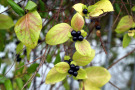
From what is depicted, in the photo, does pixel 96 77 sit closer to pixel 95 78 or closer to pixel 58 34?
pixel 95 78

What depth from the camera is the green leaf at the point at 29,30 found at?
0.33 metres

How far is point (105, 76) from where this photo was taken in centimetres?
43

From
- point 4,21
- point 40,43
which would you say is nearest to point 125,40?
point 40,43

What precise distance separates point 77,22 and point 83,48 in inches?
2.4

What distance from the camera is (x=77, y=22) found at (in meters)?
0.34

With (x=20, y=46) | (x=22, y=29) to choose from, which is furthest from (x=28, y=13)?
(x=20, y=46)

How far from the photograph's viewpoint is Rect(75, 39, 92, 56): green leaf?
1.08 ft

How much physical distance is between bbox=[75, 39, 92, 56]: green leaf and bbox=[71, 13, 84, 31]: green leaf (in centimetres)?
3

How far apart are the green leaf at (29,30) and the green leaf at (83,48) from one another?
0.09 m

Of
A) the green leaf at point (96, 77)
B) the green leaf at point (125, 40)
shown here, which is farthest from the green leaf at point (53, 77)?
the green leaf at point (125, 40)

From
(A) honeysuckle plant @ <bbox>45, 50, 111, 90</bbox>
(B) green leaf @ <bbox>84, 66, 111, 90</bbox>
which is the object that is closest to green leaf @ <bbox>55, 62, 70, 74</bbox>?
(A) honeysuckle plant @ <bbox>45, 50, 111, 90</bbox>

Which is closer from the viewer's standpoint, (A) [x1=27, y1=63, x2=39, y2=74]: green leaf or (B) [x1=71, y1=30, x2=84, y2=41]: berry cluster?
(B) [x1=71, y1=30, x2=84, y2=41]: berry cluster

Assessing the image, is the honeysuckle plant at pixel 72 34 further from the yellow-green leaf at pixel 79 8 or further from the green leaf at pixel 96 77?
the green leaf at pixel 96 77

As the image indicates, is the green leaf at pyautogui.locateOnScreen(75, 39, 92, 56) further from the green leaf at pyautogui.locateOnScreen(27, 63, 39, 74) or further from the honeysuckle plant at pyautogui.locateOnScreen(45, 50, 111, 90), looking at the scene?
the green leaf at pyautogui.locateOnScreen(27, 63, 39, 74)
